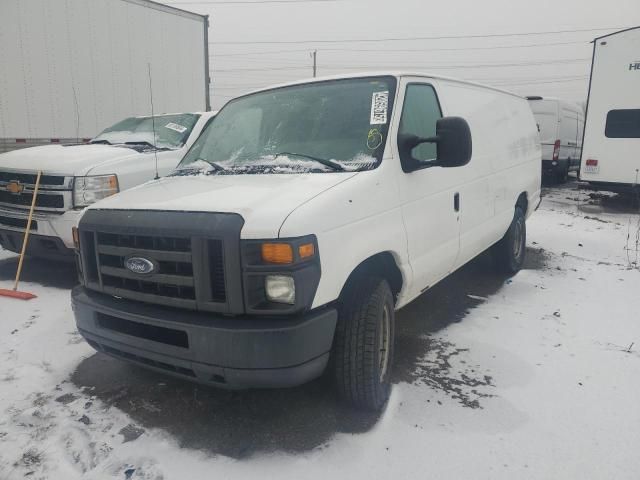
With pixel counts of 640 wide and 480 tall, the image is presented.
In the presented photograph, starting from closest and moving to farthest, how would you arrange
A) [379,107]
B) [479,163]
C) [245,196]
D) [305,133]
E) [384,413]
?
[245,196]
[384,413]
[379,107]
[305,133]
[479,163]

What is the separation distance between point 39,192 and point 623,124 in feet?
36.0

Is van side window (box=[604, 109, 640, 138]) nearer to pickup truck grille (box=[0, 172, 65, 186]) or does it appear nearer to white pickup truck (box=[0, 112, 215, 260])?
white pickup truck (box=[0, 112, 215, 260])

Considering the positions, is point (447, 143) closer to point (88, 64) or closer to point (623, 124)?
point (88, 64)

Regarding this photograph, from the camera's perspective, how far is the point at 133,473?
2381mm

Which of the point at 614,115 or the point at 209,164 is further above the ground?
the point at 614,115

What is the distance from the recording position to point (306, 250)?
91.9 inches

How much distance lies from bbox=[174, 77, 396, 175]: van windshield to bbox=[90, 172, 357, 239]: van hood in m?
0.18

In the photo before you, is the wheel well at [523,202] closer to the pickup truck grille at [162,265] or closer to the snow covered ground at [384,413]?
the snow covered ground at [384,413]

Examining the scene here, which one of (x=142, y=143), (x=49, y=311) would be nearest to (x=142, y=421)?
(x=49, y=311)

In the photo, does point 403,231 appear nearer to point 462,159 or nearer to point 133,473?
point 462,159

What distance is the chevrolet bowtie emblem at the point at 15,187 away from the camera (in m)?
5.00

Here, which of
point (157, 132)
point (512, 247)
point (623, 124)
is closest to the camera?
point (512, 247)

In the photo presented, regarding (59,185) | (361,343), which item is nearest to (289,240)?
(361,343)

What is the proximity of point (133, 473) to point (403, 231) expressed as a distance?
1.98 m
